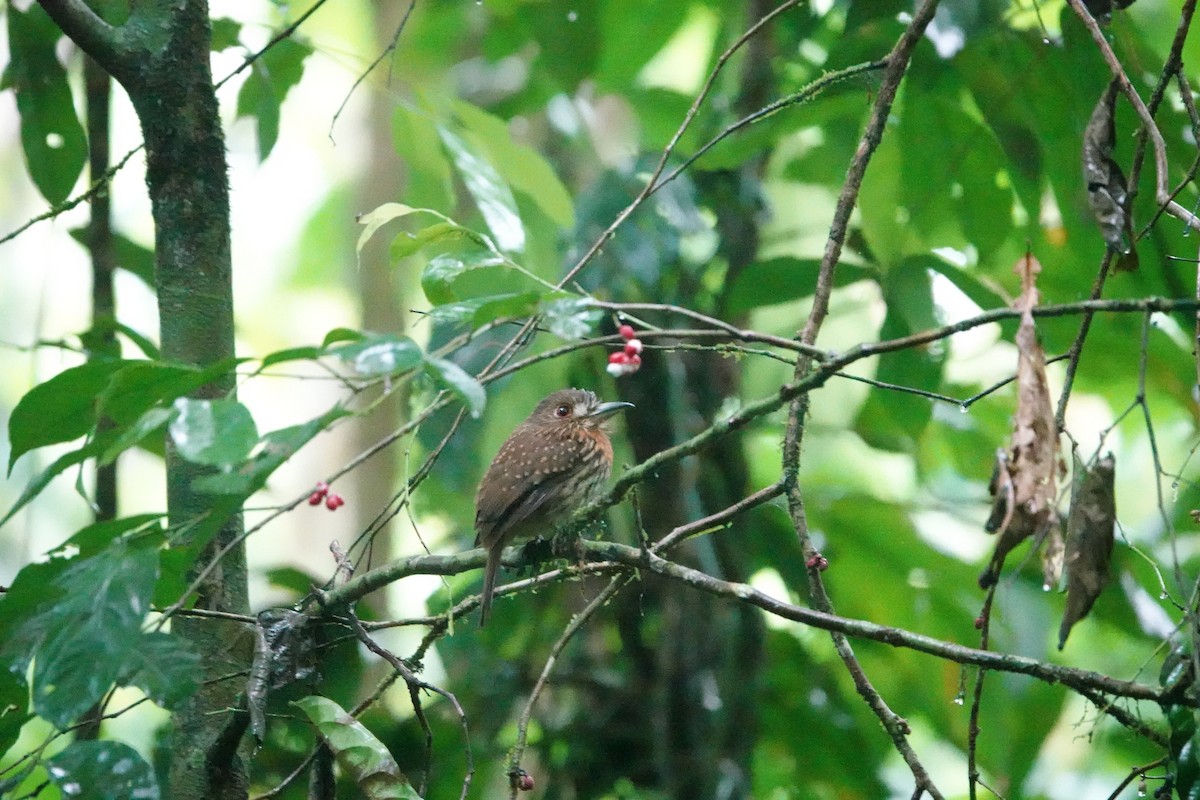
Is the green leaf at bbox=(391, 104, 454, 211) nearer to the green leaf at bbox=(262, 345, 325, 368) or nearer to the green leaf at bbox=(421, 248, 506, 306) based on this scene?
the green leaf at bbox=(421, 248, 506, 306)

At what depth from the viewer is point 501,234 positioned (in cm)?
254

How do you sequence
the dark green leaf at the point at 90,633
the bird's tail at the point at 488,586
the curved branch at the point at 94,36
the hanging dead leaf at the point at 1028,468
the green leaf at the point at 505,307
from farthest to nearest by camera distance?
the bird's tail at the point at 488,586 → the curved branch at the point at 94,36 → the hanging dead leaf at the point at 1028,468 → the green leaf at the point at 505,307 → the dark green leaf at the point at 90,633

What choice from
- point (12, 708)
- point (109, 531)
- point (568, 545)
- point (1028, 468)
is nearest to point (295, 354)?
point (109, 531)

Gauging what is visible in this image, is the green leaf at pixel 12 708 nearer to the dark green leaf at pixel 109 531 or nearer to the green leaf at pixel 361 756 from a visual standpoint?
the dark green leaf at pixel 109 531

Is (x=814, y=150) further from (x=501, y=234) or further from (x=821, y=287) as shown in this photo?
(x=821, y=287)

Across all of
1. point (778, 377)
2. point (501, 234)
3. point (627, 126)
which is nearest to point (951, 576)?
point (778, 377)

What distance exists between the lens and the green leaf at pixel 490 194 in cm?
254

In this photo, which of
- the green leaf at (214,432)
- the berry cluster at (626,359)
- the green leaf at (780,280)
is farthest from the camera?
the green leaf at (780,280)

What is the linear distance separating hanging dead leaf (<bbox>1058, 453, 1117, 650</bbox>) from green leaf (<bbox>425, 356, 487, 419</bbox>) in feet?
2.79

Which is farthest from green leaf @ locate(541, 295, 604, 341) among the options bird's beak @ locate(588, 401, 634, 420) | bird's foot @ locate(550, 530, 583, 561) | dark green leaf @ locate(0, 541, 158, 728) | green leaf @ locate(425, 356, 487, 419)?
bird's beak @ locate(588, 401, 634, 420)

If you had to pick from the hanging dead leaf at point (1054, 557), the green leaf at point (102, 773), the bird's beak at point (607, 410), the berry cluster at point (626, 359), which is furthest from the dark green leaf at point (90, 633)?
the bird's beak at point (607, 410)

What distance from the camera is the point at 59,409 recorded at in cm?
177

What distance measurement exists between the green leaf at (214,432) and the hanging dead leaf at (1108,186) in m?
1.43

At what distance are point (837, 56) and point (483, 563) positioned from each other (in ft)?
5.45
